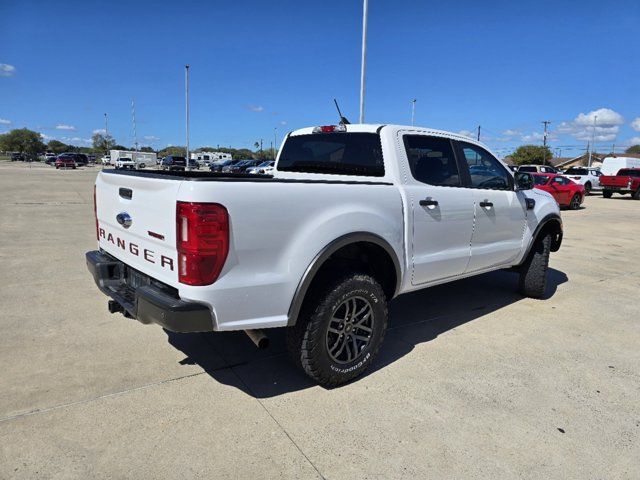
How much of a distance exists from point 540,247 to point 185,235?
454 cm

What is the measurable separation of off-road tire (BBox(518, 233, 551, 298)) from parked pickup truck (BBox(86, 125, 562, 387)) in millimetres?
852

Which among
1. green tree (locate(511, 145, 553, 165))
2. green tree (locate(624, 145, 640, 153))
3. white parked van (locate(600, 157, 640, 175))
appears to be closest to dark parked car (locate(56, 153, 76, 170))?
white parked van (locate(600, 157, 640, 175))

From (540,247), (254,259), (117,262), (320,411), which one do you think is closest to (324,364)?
(320,411)

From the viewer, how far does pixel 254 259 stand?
2.71 meters

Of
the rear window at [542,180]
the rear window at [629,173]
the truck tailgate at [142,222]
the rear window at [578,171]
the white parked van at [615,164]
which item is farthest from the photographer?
the white parked van at [615,164]

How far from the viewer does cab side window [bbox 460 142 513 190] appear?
14.8 feet

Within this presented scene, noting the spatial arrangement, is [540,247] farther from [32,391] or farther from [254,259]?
[32,391]

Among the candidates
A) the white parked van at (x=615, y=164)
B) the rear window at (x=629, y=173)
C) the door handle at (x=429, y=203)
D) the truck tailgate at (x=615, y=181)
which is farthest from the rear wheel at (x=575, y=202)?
the white parked van at (x=615, y=164)

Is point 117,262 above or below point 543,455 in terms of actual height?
above

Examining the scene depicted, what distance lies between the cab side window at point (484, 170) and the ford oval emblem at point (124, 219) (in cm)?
305

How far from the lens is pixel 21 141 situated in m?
117

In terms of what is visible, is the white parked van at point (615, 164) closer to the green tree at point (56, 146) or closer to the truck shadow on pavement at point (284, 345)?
the truck shadow on pavement at point (284, 345)

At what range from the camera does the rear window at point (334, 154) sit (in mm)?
3945

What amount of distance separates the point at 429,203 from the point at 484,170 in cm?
125
